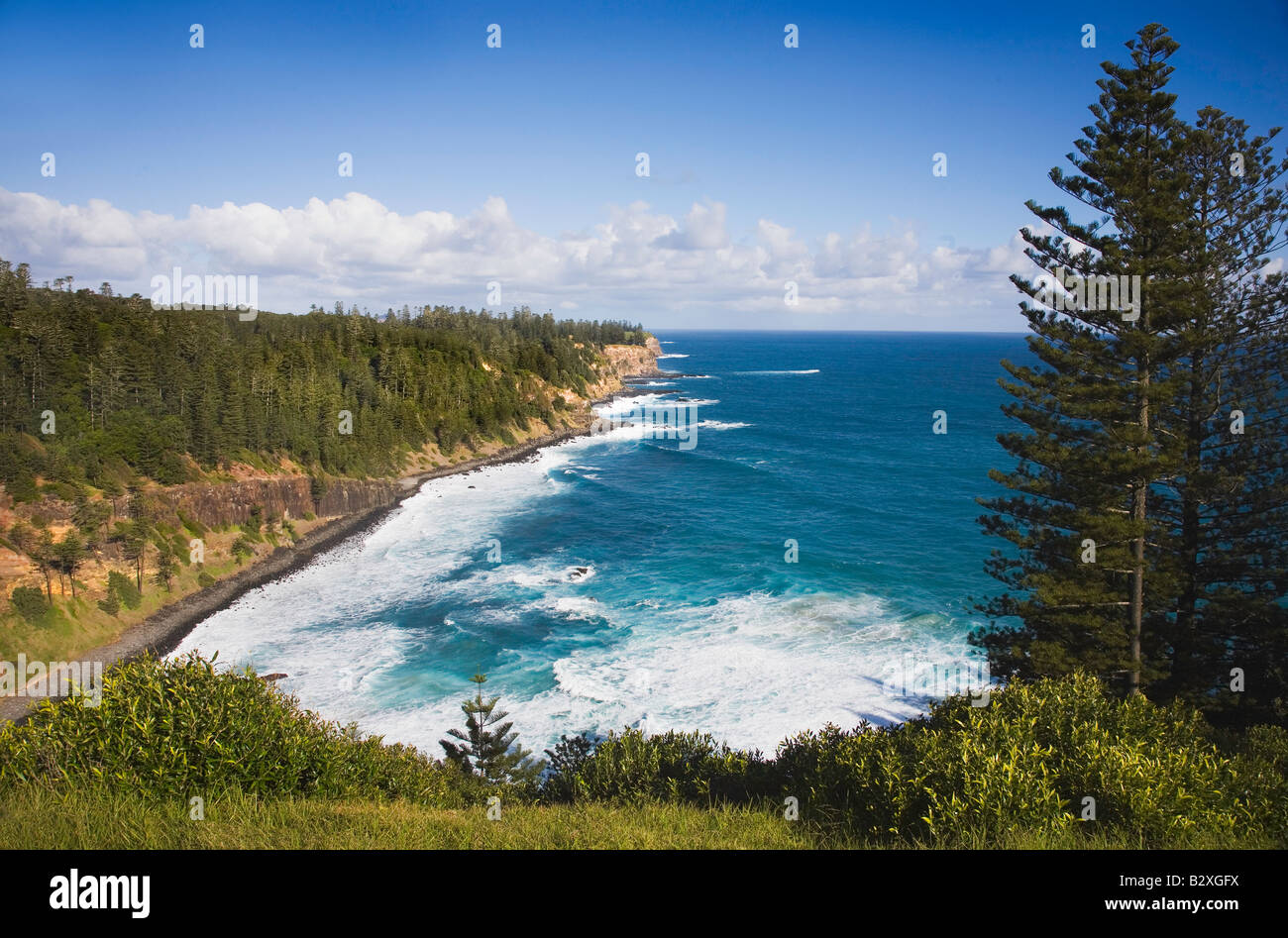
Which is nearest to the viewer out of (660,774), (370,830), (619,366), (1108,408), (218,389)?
(370,830)

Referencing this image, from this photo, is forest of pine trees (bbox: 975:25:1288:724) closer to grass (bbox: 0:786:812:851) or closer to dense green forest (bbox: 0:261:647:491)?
grass (bbox: 0:786:812:851)

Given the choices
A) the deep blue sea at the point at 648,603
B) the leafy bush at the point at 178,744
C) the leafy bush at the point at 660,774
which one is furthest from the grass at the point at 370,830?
the deep blue sea at the point at 648,603

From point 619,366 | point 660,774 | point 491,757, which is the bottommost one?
point 491,757

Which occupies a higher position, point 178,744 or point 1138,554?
point 1138,554

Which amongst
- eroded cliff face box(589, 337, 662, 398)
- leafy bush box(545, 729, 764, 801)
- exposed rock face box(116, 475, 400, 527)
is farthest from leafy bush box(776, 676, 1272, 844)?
eroded cliff face box(589, 337, 662, 398)

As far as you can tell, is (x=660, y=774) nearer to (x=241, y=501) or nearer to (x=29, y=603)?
(x=29, y=603)

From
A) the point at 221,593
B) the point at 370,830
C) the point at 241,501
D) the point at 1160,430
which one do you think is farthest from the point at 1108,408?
the point at 241,501
